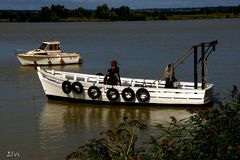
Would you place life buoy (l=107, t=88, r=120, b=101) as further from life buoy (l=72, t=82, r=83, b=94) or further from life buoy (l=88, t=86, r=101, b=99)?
life buoy (l=72, t=82, r=83, b=94)

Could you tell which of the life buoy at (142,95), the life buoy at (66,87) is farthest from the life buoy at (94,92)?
the life buoy at (142,95)

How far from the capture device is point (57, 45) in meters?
38.7

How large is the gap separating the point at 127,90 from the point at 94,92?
1.44 m

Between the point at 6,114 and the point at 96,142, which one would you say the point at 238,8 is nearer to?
the point at 6,114

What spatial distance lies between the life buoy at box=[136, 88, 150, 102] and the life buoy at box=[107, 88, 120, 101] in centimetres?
84

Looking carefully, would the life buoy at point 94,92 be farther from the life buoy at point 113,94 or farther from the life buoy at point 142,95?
the life buoy at point 142,95

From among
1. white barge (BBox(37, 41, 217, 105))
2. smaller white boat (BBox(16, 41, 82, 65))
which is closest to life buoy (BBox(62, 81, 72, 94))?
white barge (BBox(37, 41, 217, 105))

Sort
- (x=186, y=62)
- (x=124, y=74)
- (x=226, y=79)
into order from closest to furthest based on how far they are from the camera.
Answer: (x=226, y=79), (x=124, y=74), (x=186, y=62)

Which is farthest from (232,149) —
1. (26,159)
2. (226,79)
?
(226,79)

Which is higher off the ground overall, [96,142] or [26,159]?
[96,142]

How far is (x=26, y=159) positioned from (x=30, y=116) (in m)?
6.20

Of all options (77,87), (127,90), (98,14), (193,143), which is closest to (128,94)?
(127,90)

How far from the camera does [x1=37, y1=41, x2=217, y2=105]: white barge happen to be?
20.8 metres

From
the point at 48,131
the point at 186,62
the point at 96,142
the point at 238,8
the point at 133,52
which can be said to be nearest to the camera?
the point at 96,142
